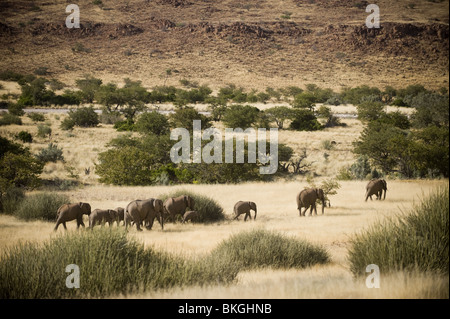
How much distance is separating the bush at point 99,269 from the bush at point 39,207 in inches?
373

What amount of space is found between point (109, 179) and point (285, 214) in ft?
43.4

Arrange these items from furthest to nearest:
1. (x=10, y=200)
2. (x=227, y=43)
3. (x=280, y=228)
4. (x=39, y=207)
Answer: (x=227, y=43) → (x=10, y=200) → (x=39, y=207) → (x=280, y=228)

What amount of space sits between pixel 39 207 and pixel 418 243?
1410 cm

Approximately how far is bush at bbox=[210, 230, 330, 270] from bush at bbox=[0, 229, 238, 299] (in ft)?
6.06

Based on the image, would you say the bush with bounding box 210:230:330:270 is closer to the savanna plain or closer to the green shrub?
the savanna plain

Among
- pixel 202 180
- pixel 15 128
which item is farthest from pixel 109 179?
pixel 15 128

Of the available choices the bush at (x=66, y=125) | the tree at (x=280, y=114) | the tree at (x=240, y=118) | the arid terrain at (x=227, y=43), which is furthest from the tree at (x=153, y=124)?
the arid terrain at (x=227, y=43)

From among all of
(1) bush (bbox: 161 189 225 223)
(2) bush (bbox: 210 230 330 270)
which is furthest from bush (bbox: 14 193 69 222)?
(2) bush (bbox: 210 230 330 270)

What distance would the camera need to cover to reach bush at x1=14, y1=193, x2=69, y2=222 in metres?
16.2

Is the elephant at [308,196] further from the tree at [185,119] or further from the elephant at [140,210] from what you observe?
the tree at [185,119]

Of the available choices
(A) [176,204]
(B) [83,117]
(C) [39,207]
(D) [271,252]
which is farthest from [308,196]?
(B) [83,117]

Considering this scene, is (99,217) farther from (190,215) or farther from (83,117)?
(83,117)

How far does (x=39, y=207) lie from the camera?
53.3 ft
